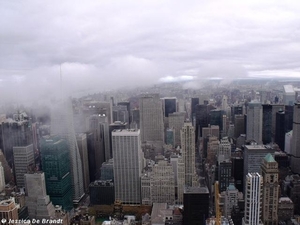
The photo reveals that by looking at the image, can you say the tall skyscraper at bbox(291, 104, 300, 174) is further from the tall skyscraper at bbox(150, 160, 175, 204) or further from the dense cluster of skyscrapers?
the tall skyscraper at bbox(150, 160, 175, 204)

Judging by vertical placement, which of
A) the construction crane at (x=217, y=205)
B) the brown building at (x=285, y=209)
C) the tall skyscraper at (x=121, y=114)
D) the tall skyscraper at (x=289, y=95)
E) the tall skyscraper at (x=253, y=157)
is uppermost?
the tall skyscraper at (x=289, y=95)

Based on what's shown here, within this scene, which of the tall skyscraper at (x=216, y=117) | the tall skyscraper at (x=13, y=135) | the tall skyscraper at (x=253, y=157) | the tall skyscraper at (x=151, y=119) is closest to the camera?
the tall skyscraper at (x=13, y=135)

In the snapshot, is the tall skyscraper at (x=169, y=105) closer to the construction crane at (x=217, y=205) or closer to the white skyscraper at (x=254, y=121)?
the white skyscraper at (x=254, y=121)

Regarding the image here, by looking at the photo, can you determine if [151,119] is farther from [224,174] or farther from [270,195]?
[270,195]

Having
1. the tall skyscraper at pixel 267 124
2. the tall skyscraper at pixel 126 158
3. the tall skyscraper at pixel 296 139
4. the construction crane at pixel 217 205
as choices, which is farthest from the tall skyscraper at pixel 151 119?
the tall skyscraper at pixel 296 139

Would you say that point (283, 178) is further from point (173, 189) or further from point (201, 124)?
point (201, 124)

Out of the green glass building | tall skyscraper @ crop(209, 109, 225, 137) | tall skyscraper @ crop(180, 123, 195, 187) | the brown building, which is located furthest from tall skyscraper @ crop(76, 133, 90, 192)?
the brown building

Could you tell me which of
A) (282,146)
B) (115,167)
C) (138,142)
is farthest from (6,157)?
(282,146)
